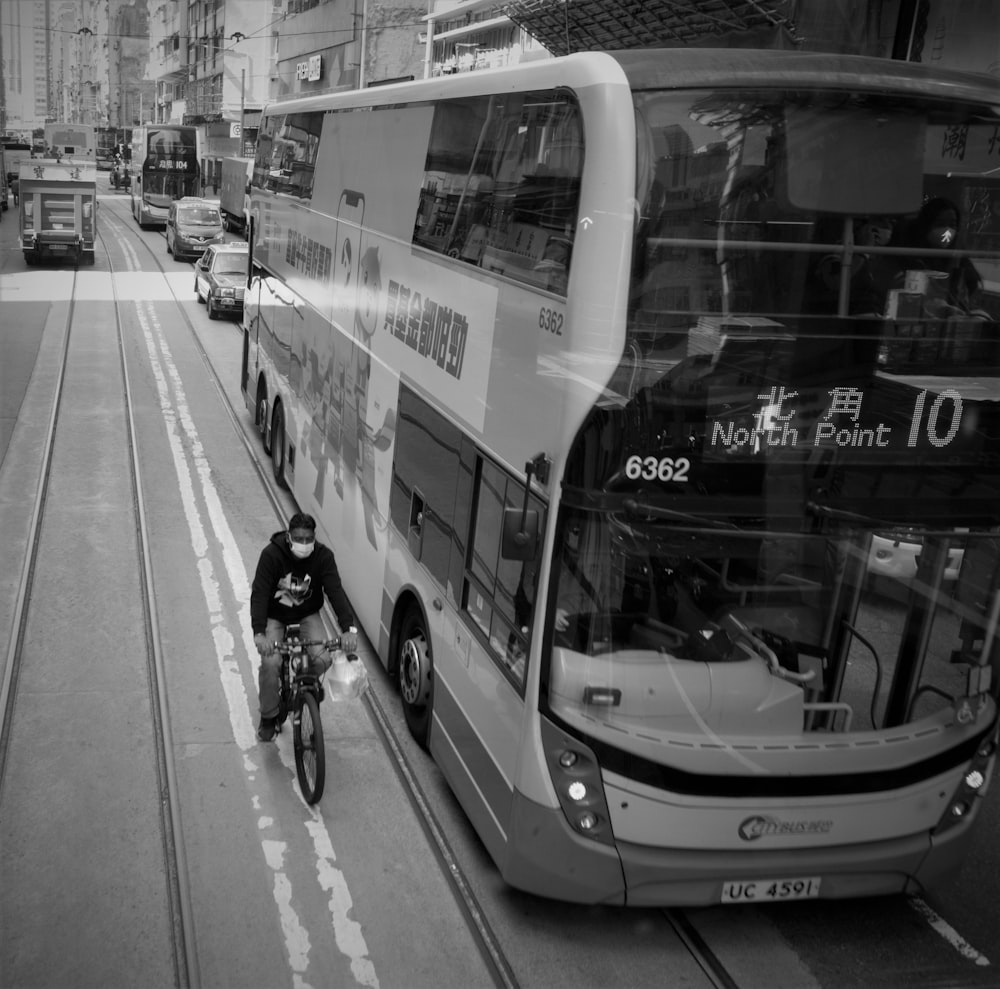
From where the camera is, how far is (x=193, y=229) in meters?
37.3

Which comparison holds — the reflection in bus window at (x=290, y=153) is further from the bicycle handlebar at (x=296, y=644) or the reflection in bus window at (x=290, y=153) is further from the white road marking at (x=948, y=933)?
the white road marking at (x=948, y=933)

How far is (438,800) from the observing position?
23.6 ft

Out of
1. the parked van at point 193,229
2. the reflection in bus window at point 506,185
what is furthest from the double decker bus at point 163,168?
the reflection in bus window at point 506,185

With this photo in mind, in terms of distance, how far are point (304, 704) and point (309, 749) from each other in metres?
0.27

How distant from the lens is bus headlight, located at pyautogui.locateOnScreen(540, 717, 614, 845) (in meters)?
5.37

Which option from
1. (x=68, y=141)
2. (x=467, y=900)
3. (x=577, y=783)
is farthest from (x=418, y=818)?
(x=68, y=141)

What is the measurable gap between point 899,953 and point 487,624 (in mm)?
2690

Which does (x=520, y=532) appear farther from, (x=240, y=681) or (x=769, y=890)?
(x=240, y=681)

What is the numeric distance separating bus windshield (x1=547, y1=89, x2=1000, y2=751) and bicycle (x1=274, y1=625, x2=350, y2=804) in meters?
2.12

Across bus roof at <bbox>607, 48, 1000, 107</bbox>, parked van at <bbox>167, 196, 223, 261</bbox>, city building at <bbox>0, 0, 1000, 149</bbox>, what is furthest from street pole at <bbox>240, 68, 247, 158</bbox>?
bus roof at <bbox>607, 48, 1000, 107</bbox>

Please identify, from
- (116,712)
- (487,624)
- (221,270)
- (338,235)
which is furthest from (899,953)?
Answer: (221,270)

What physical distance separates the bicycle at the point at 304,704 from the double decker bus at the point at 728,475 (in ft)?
3.09

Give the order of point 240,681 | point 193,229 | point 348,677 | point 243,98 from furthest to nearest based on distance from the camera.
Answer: point 243,98
point 193,229
point 240,681
point 348,677

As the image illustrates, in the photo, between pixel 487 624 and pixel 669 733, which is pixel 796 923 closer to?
pixel 669 733
